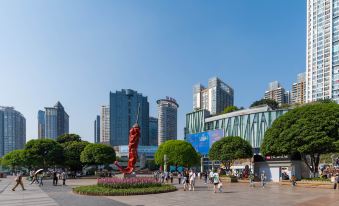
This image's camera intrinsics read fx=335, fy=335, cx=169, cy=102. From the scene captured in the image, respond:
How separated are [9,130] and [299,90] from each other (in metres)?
157

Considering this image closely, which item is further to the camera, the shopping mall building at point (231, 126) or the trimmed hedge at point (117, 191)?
the shopping mall building at point (231, 126)

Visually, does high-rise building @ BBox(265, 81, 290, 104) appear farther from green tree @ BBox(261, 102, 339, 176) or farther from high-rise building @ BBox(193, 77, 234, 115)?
green tree @ BBox(261, 102, 339, 176)

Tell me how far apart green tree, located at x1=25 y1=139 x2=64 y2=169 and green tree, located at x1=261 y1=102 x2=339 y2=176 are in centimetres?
4955

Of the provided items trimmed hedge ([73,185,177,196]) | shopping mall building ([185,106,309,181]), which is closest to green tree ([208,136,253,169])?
shopping mall building ([185,106,309,181])

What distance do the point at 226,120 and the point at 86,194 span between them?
81.9m

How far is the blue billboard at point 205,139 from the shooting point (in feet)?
339

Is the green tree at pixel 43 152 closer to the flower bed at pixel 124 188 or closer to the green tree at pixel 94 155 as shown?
the green tree at pixel 94 155

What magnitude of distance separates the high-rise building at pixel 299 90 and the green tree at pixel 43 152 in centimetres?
13028

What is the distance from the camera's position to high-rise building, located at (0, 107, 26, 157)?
181 metres

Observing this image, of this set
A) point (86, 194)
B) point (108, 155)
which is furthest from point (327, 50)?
point (86, 194)

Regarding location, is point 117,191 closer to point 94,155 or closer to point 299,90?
point 94,155

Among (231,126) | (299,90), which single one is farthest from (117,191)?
(299,90)

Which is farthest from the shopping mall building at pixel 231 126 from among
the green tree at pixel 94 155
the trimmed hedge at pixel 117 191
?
the trimmed hedge at pixel 117 191

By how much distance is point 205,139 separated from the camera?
352ft
